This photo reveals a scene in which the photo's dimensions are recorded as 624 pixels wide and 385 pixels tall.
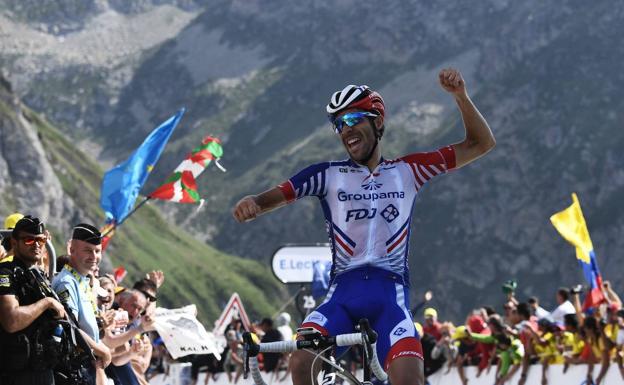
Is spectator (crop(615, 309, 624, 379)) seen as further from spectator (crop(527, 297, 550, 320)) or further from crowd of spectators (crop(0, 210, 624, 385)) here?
spectator (crop(527, 297, 550, 320))

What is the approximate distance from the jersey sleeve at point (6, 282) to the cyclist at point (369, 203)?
181 centimetres

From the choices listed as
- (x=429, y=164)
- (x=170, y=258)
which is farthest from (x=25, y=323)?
(x=170, y=258)

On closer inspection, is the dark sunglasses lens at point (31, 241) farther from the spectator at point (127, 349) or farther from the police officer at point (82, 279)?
the spectator at point (127, 349)

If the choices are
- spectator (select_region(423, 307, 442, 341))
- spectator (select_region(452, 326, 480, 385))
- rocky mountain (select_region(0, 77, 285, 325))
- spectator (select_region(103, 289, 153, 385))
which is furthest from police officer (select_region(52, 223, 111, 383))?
rocky mountain (select_region(0, 77, 285, 325))

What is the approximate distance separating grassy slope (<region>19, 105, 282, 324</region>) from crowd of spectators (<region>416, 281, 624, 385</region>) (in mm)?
120530

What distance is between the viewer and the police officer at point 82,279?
10000mm

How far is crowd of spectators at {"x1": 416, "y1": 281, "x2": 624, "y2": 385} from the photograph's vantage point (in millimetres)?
18203

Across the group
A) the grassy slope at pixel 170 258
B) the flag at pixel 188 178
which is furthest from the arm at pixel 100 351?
the grassy slope at pixel 170 258

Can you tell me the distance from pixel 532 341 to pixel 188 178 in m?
6.81

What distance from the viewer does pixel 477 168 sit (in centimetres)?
18862

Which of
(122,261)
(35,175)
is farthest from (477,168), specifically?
(35,175)

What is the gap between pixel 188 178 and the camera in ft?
73.6

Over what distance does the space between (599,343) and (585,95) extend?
572ft

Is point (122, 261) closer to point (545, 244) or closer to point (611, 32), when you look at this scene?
point (545, 244)
